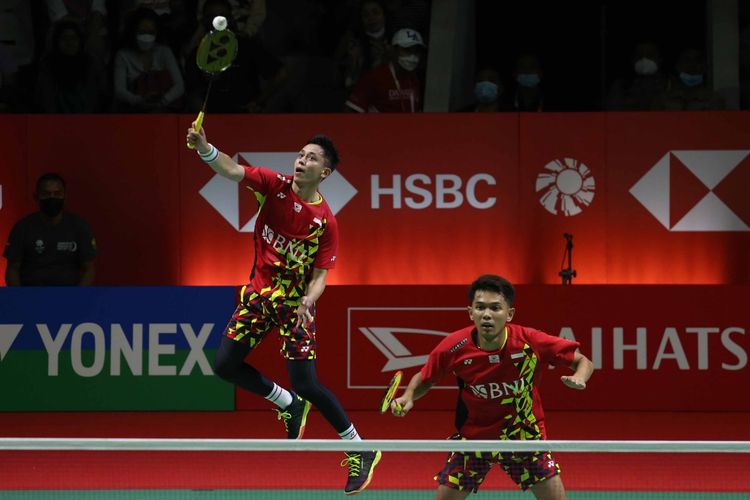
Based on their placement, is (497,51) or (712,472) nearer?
(712,472)

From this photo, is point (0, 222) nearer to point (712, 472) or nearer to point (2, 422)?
point (2, 422)

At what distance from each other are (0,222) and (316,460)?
4.15m

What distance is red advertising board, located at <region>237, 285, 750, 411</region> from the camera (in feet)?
32.4

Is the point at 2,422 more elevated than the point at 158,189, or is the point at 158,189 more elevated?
the point at 158,189

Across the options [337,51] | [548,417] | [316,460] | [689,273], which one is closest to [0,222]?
[337,51]

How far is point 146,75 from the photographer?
1080 centimetres

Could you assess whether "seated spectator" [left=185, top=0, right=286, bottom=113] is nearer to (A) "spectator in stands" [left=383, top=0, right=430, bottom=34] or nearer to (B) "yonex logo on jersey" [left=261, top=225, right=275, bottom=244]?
(A) "spectator in stands" [left=383, top=0, right=430, bottom=34]

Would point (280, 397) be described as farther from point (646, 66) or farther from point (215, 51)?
point (646, 66)

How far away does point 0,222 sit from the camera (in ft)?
34.6

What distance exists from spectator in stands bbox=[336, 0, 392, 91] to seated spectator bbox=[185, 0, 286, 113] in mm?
659

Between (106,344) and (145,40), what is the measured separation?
270cm

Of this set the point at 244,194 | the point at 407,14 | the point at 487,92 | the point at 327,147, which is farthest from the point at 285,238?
the point at 407,14

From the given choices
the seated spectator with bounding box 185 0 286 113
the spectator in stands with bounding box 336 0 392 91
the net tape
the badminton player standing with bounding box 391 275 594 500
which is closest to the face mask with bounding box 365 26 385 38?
the spectator in stands with bounding box 336 0 392 91

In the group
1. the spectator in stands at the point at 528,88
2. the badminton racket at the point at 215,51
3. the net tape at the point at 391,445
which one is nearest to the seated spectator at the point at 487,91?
the spectator in stands at the point at 528,88
